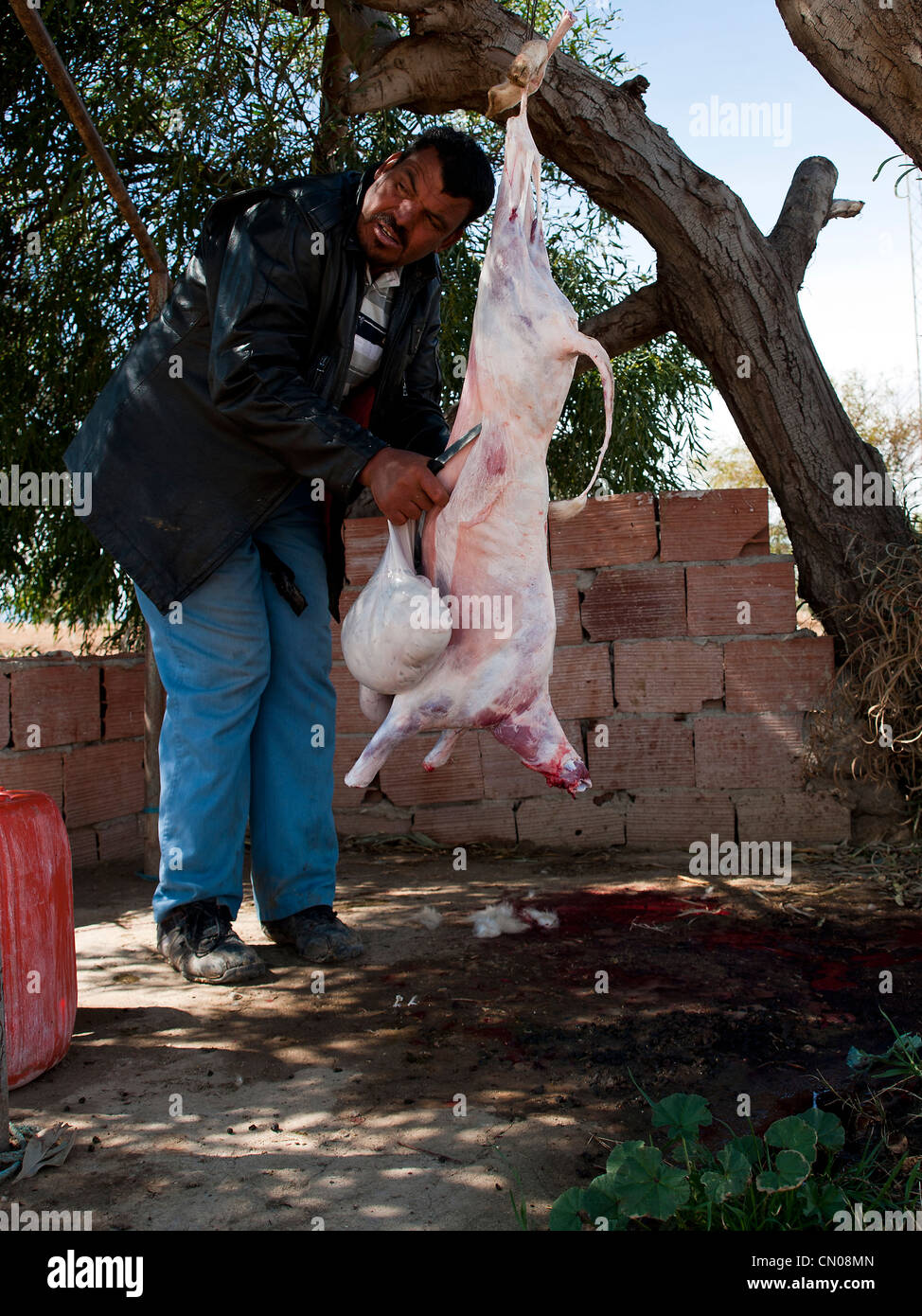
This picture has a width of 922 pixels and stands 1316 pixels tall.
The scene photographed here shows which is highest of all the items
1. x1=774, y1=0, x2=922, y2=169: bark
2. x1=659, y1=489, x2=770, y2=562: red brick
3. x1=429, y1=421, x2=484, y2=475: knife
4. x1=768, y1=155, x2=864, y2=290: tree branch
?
x1=768, y1=155, x2=864, y2=290: tree branch

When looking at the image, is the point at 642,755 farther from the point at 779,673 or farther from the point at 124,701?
the point at 124,701

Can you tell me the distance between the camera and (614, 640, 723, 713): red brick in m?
4.61

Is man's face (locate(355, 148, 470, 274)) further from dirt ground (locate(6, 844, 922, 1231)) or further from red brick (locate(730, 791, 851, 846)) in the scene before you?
red brick (locate(730, 791, 851, 846))

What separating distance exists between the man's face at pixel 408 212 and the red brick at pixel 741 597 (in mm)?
2124

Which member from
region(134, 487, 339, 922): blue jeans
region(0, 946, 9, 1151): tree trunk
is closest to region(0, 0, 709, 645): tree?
region(134, 487, 339, 922): blue jeans

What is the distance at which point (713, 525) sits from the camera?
462cm

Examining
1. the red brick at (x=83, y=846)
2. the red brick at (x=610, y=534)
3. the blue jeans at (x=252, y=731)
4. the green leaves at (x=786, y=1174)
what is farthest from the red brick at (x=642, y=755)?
the green leaves at (x=786, y=1174)

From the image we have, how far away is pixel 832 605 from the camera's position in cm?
446

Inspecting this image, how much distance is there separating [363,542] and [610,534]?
1090mm

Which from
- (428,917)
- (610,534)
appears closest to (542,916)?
(428,917)

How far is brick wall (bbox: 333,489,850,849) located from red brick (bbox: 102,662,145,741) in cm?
95

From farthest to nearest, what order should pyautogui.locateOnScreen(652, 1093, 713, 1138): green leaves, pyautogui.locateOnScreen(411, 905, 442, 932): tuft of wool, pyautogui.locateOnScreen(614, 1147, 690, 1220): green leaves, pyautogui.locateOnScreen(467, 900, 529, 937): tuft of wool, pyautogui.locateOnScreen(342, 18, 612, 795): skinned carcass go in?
pyautogui.locateOnScreen(411, 905, 442, 932): tuft of wool, pyautogui.locateOnScreen(467, 900, 529, 937): tuft of wool, pyautogui.locateOnScreen(342, 18, 612, 795): skinned carcass, pyautogui.locateOnScreen(652, 1093, 713, 1138): green leaves, pyautogui.locateOnScreen(614, 1147, 690, 1220): green leaves

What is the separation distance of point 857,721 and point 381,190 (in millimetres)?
2762

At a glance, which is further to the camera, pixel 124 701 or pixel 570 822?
pixel 124 701
